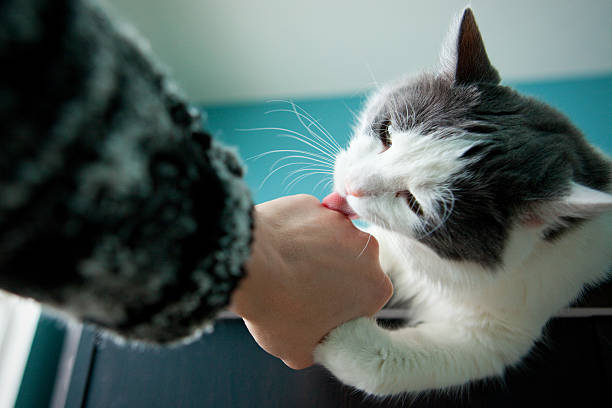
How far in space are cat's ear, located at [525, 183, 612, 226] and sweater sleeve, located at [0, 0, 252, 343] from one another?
489mm

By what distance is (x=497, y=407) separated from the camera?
26.7 inches

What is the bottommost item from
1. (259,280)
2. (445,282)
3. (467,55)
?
(445,282)

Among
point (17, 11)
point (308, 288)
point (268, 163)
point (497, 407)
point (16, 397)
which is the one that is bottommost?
point (16, 397)

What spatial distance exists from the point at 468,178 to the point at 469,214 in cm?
6

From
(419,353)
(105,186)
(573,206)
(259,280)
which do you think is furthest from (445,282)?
(105,186)

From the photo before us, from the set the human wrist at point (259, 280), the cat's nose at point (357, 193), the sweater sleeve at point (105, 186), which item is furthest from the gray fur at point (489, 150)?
the sweater sleeve at point (105, 186)

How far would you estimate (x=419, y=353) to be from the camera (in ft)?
2.07

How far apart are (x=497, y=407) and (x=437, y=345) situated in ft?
0.56

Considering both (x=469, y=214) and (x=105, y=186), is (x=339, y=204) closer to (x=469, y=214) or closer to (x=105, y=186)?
(x=469, y=214)

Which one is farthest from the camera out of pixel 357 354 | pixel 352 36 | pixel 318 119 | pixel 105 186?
pixel 318 119

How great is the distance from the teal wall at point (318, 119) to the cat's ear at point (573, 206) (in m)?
0.80

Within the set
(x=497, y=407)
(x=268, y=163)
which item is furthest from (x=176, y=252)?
(x=268, y=163)

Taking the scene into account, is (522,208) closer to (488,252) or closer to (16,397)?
(488,252)

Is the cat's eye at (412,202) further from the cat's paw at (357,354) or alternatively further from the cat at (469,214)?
the cat's paw at (357,354)
